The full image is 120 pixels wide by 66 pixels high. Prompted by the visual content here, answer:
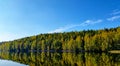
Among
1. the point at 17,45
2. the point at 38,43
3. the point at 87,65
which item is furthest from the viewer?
the point at 17,45

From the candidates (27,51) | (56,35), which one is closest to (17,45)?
(27,51)

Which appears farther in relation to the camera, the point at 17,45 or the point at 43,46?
the point at 17,45

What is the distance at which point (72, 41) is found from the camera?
253 ft

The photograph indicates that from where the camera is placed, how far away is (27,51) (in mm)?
108500

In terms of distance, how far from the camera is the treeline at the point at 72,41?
57781mm

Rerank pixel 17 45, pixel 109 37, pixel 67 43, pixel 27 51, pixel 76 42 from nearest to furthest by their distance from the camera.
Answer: pixel 109 37 < pixel 76 42 < pixel 67 43 < pixel 27 51 < pixel 17 45

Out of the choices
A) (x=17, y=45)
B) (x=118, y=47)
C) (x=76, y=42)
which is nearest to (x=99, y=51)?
(x=118, y=47)

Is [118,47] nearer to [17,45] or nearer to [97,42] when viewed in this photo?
[97,42]

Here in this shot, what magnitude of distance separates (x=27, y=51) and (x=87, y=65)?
5908 cm

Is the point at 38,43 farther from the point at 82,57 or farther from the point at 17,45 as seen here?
the point at 82,57

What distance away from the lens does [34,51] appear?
10238 centimetres

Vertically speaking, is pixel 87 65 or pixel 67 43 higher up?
pixel 67 43

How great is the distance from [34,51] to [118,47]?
51635 millimetres

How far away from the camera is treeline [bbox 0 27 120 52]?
190 feet
